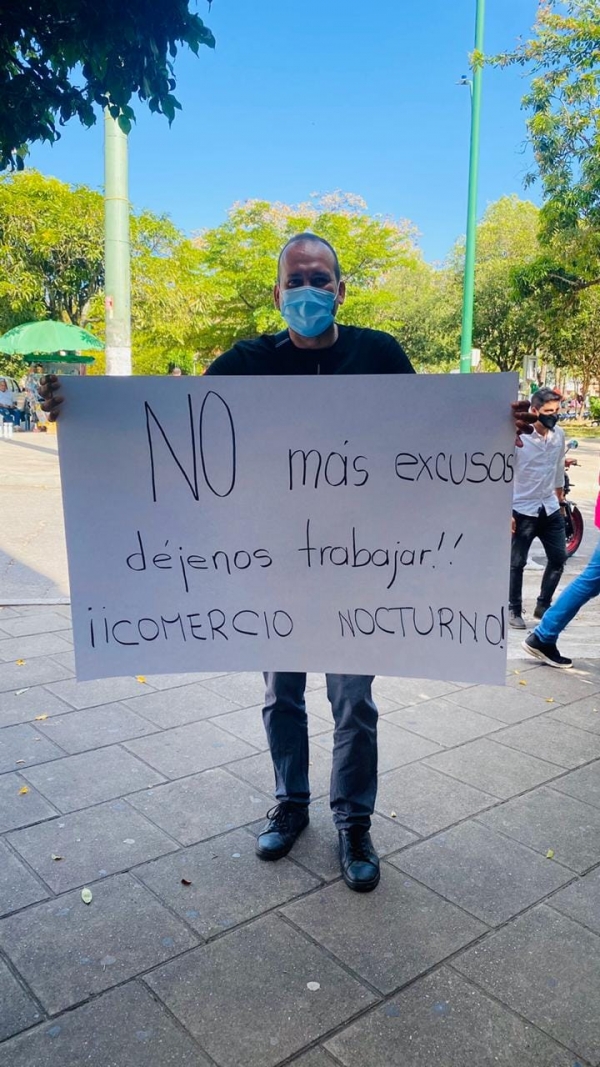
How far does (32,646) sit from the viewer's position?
5180mm

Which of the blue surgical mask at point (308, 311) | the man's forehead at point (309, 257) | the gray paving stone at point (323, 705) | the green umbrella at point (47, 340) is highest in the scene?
the green umbrella at point (47, 340)

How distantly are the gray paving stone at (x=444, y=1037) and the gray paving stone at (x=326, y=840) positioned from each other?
62 cm

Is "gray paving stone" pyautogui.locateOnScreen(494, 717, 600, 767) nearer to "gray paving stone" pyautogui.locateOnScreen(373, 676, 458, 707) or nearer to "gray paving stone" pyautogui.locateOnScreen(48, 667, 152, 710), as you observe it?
"gray paving stone" pyautogui.locateOnScreen(373, 676, 458, 707)

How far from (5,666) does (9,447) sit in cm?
1634

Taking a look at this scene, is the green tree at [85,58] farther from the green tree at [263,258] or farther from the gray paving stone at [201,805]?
the green tree at [263,258]

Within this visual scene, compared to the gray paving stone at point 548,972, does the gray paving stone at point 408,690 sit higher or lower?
lower

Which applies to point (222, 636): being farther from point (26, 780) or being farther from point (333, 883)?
point (26, 780)

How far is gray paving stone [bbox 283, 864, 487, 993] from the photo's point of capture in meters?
2.30

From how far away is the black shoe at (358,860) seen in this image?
8.67 ft

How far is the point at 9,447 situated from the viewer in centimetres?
1998

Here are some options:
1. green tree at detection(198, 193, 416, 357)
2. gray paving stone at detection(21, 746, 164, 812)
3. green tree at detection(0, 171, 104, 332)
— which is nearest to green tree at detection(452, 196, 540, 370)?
green tree at detection(198, 193, 416, 357)

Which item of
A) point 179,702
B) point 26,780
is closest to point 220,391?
point 26,780

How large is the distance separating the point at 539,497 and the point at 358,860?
3.76 meters

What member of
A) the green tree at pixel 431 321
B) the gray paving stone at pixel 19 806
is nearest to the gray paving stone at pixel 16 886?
the gray paving stone at pixel 19 806
